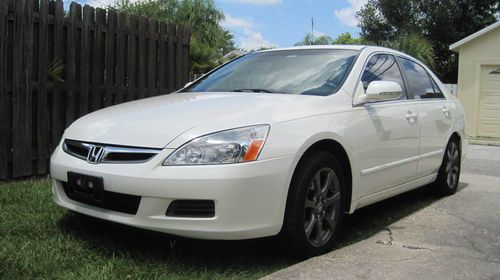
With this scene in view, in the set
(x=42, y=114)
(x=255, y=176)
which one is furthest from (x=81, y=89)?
(x=255, y=176)

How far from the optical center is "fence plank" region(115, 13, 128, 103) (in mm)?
7070

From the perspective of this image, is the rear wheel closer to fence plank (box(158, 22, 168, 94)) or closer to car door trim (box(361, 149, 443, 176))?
car door trim (box(361, 149, 443, 176))

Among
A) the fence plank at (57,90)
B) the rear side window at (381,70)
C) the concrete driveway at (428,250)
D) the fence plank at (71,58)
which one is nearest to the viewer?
the concrete driveway at (428,250)

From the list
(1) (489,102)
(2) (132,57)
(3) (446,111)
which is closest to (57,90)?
(2) (132,57)

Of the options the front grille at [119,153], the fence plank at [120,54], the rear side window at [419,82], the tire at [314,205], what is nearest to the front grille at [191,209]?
the front grille at [119,153]

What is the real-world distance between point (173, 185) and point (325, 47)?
232cm

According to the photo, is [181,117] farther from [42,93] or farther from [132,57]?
[132,57]

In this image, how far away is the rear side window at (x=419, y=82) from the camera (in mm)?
5383

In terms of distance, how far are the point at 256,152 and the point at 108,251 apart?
4.10 feet

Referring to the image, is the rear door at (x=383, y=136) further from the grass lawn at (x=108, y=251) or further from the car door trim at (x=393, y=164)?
the grass lawn at (x=108, y=251)

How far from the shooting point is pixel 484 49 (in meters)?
15.6

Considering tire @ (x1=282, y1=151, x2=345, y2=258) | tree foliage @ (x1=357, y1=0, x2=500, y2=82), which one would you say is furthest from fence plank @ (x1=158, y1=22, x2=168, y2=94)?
tree foliage @ (x1=357, y1=0, x2=500, y2=82)

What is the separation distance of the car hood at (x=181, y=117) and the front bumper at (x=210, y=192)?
0.18m

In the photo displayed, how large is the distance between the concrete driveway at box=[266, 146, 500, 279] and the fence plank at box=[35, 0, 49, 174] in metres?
3.49
